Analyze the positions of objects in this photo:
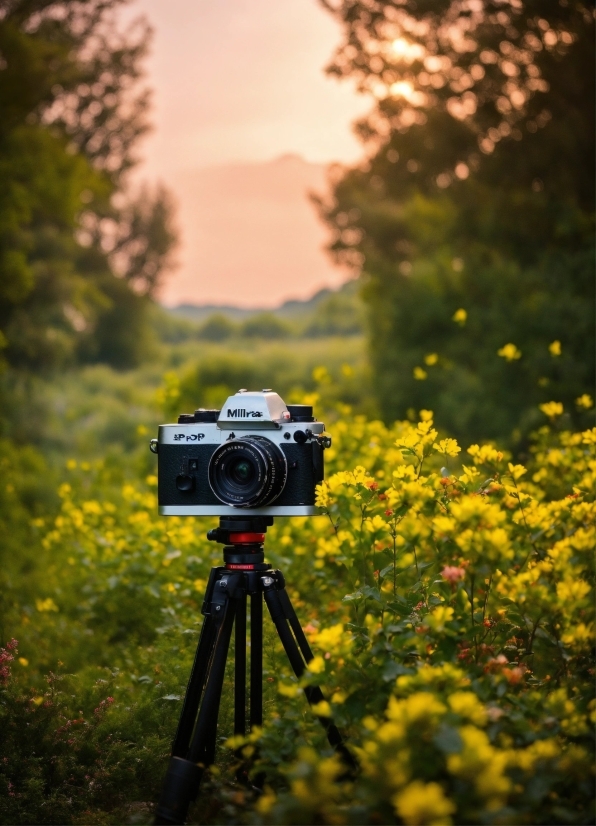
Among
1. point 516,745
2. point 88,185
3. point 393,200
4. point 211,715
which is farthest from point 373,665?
point 393,200

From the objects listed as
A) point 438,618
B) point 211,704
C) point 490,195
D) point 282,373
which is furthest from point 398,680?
point 282,373

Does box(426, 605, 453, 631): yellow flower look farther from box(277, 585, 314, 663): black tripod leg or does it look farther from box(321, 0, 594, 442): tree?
box(321, 0, 594, 442): tree

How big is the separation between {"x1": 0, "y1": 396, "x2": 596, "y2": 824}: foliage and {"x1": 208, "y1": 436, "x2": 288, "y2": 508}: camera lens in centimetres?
15

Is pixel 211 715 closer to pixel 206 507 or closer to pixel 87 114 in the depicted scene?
pixel 206 507

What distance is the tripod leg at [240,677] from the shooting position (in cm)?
252

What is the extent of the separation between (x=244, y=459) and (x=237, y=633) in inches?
19.5

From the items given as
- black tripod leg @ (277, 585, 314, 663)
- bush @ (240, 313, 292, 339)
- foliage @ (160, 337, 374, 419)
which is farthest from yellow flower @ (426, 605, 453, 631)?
bush @ (240, 313, 292, 339)

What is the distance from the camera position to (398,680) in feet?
6.09

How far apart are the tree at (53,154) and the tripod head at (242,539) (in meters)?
3.83

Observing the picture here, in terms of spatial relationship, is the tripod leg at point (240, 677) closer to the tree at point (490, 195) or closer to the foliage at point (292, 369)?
the tree at point (490, 195)

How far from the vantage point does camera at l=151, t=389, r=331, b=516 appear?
2.43 m

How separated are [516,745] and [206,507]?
104 cm

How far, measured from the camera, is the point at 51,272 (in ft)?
32.6

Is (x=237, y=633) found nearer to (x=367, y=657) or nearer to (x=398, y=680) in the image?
(x=367, y=657)
